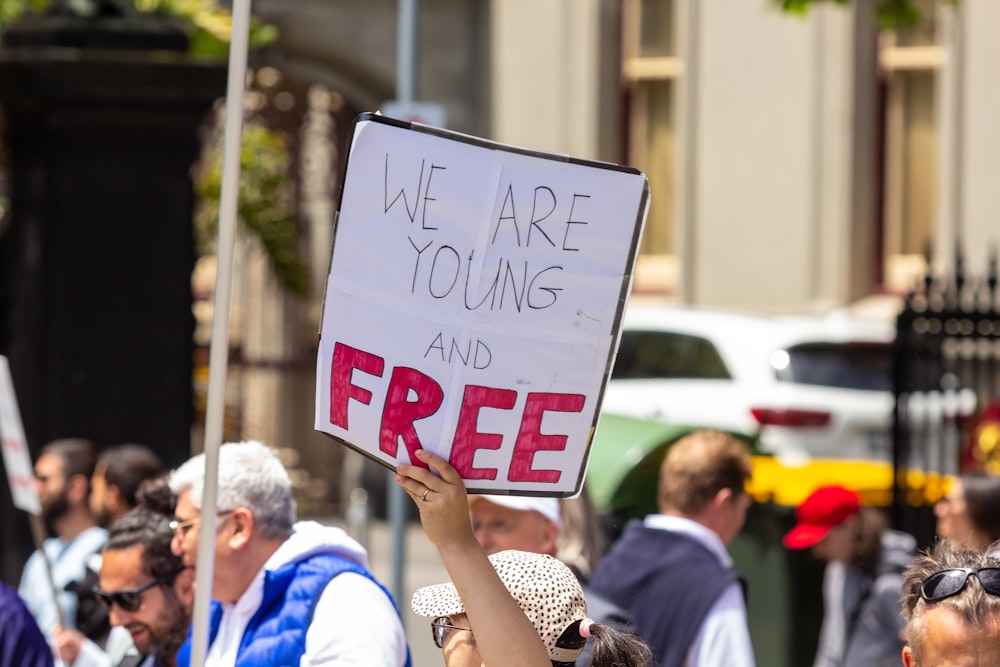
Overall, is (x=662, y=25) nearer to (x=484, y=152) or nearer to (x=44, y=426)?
(x=44, y=426)

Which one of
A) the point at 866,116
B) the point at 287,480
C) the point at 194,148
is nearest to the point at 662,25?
the point at 866,116

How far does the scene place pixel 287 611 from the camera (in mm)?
4191

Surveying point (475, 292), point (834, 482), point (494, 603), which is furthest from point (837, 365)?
point (494, 603)

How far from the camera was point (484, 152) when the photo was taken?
127 inches

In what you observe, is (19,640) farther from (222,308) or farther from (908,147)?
(908,147)

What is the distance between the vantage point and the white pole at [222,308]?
3.56 metres

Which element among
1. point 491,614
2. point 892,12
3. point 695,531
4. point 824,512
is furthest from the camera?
point 892,12

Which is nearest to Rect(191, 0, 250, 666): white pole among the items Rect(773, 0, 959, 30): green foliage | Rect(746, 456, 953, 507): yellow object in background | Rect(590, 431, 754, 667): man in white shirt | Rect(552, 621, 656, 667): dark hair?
Rect(552, 621, 656, 667): dark hair

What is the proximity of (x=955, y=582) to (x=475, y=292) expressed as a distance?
1.03 metres

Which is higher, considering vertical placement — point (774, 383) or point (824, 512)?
point (774, 383)

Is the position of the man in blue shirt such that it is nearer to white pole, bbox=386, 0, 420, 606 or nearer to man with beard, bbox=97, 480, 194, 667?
man with beard, bbox=97, 480, 194, 667

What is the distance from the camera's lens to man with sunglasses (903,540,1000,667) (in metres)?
3.13

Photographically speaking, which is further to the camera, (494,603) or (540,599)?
(540,599)

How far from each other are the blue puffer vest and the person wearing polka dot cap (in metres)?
0.70
